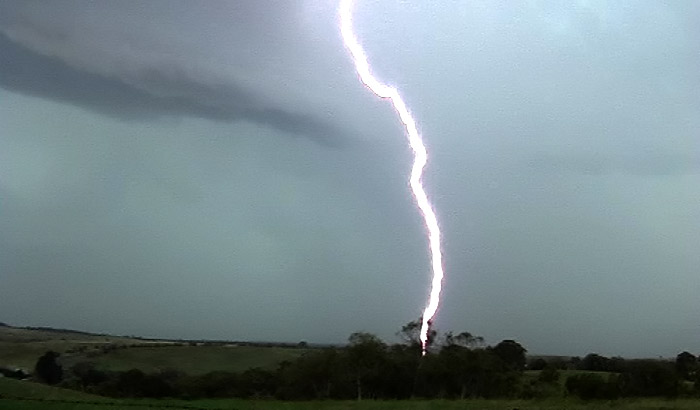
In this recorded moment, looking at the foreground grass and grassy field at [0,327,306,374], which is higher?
grassy field at [0,327,306,374]

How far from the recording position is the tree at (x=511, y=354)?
74.4 metres

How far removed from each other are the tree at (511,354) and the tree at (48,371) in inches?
1636

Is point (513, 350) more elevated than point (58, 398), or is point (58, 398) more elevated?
point (513, 350)

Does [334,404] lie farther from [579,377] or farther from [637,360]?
[637,360]

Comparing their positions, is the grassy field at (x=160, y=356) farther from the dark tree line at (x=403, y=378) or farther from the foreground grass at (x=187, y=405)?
the foreground grass at (x=187, y=405)

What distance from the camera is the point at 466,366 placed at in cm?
6875

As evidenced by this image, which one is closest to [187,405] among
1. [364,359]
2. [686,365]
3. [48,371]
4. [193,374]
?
[364,359]

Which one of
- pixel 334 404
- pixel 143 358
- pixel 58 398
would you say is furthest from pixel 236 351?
pixel 58 398

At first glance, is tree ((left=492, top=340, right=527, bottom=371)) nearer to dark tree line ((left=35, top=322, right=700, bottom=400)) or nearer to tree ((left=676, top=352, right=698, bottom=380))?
dark tree line ((left=35, top=322, right=700, bottom=400))

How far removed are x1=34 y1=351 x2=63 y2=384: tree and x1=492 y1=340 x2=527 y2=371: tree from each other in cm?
4156

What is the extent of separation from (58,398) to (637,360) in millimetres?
→ 50716

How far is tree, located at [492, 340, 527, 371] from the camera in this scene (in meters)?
74.4

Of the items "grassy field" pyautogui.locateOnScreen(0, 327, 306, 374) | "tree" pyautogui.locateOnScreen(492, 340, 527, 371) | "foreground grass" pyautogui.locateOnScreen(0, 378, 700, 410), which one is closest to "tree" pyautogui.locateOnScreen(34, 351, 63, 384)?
"grassy field" pyautogui.locateOnScreen(0, 327, 306, 374)

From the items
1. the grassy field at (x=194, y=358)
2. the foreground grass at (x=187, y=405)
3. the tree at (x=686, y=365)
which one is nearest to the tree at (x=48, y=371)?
the grassy field at (x=194, y=358)
